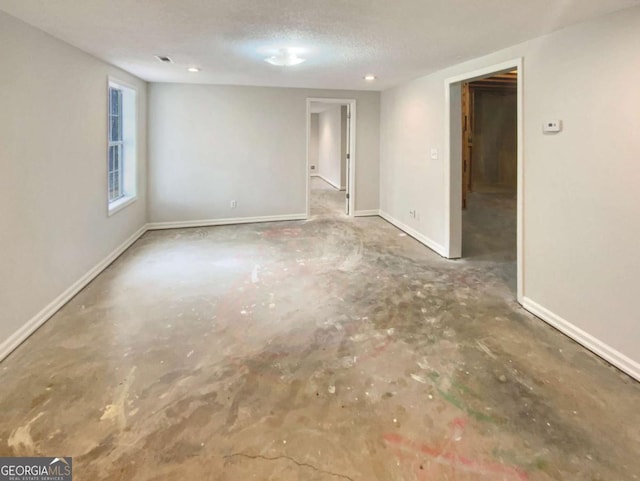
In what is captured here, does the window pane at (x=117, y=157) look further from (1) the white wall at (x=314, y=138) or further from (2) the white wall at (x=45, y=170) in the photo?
(1) the white wall at (x=314, y=138)

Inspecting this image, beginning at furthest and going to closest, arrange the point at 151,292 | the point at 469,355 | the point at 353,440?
1. the point at 151,292
2. the point at 469,355
3. the point at 353,440

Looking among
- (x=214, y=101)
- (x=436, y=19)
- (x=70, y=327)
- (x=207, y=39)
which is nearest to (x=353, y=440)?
(x=70, y=327)

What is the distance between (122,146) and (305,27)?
370 cm

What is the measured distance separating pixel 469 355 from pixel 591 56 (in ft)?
7.12

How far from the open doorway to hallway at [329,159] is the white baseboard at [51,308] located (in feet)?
12.9

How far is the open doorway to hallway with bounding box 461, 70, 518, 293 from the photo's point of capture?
222 inches

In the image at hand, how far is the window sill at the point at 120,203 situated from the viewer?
4653 millimetres

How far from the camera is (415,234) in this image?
226 inches

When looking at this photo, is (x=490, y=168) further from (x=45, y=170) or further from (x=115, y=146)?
(x=45, y=170)

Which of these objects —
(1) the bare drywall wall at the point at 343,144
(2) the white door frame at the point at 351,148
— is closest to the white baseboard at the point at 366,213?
(2) the white door frame at the point at 351,148

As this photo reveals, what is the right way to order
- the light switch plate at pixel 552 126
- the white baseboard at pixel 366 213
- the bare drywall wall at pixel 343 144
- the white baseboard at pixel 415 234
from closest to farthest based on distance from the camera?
the light switch plate at pixel 552 126
the white baseboard at pixel 415 234
the white baseboard at pixel 366 213
the bare drywall wall at pixel 343 144

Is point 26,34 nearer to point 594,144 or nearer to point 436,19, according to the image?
point 436,19

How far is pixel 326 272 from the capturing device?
4234 millimetres

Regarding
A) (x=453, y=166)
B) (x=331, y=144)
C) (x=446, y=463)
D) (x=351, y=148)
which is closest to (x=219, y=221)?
(x=351, y=148)
